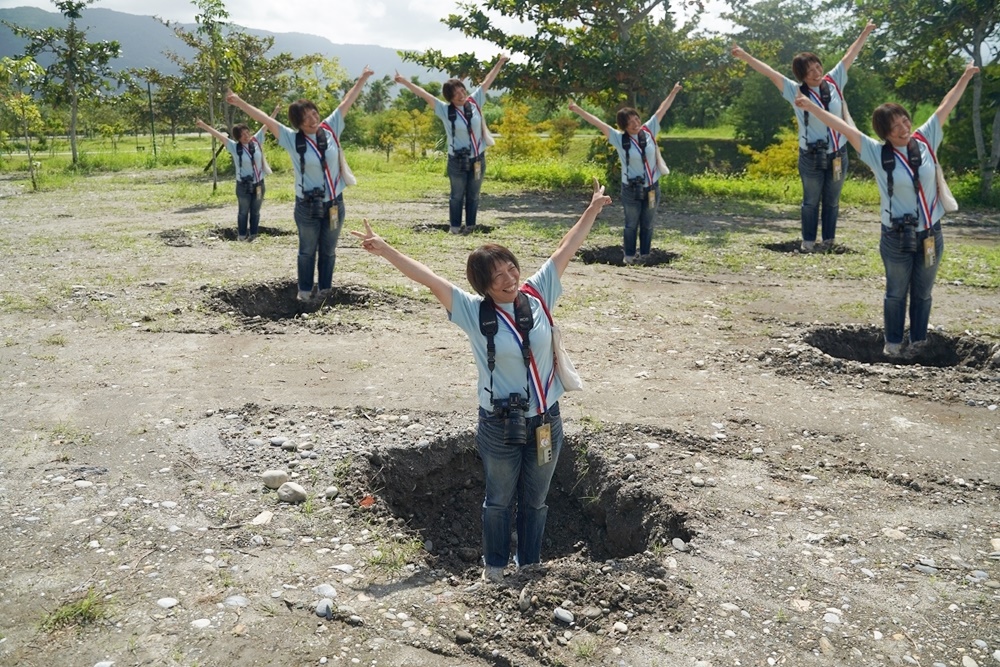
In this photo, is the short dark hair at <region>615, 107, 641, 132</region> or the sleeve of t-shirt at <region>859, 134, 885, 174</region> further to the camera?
the short dark hair at <region>615, 107, 641, 132</region>

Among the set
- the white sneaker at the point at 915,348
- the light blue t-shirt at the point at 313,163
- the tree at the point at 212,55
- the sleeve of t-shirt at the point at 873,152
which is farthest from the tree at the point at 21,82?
the white sneaker at the point at 915,348

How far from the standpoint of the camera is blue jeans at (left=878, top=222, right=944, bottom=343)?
740 cm

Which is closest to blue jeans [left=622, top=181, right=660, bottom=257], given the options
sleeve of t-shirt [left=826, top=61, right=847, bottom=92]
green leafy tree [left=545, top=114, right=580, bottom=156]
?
sleeve of t-shirt [left=826, top=61, right=847, bottom=92]

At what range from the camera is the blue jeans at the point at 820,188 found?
1111 centimetres

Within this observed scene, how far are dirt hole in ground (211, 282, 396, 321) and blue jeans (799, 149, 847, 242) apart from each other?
5.25 metres

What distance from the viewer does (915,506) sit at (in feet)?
17.1

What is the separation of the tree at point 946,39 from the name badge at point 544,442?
48.7ft

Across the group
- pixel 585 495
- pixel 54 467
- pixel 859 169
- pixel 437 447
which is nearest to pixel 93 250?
pixel 54 467

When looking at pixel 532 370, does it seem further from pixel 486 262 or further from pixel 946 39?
pixel 946 39

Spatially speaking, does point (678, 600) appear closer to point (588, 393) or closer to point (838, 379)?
point (588, 393)

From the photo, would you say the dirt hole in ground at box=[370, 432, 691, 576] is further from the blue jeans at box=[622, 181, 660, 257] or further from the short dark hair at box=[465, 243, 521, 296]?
the blue jeans at box=[622, 181, 660, 257]

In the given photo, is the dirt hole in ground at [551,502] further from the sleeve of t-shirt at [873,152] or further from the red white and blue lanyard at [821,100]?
the red white and blue lanyard at [821,100]

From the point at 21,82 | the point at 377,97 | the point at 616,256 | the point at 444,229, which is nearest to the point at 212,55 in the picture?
the point at 21,82

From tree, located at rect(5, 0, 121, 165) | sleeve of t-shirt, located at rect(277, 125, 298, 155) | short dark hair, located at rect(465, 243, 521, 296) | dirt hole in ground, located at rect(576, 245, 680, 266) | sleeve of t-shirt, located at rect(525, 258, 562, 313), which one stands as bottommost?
dirt hole in ground, located at rect(576, 245, 680, 266)
